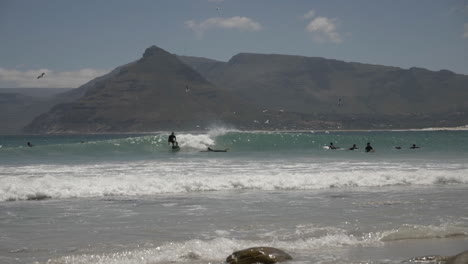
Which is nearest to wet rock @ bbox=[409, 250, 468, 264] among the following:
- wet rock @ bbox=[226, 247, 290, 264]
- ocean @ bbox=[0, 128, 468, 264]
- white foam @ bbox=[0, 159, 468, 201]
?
ocean @ bbox=[0, 128, 468, 264]

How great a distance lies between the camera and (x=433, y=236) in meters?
11.9

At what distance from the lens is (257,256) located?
9.79 m

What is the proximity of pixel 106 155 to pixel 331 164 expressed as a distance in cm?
1637

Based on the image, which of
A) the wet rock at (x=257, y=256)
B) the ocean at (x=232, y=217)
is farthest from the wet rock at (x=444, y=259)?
the wet rock at (x=257, y=256)

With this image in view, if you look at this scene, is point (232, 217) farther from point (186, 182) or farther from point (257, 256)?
point (186, 182)

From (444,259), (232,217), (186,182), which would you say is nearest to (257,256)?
(444,259)

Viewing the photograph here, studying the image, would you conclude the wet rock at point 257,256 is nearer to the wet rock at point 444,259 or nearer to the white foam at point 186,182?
the wet rock at point 444,259

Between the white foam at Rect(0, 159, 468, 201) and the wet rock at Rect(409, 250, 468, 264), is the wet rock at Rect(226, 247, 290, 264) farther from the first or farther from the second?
the white foam at Rect(0, 159, 468, 201)

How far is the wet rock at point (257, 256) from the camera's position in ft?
32.0

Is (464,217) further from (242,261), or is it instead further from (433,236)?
(242,261)

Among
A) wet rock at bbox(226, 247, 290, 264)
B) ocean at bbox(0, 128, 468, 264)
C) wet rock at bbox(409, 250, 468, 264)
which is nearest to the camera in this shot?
wet rock at bbox(409, 250, 468, 264)

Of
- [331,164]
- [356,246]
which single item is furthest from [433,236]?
[331,164]

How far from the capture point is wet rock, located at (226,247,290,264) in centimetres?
977

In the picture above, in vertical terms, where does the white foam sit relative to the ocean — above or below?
above
